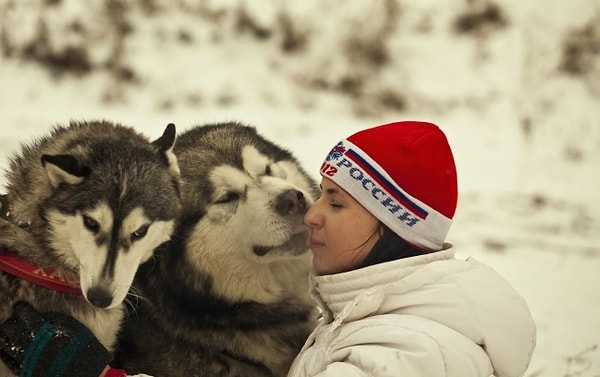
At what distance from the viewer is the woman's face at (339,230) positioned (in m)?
2.36

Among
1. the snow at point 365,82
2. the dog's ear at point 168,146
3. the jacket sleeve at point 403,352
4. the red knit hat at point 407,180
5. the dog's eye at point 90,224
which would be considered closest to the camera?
the jacket sleeve at point 403,352

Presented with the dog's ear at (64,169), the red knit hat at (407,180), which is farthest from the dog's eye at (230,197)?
the dog's ear at (64,169)

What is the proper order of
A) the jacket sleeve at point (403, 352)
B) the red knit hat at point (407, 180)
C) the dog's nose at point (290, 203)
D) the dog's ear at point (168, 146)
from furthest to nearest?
the dog's nose at point (290, 203)
the dog's ear at point (168, 146)
the red knit hat at point (407, 180)
the jacket sleeve at point (403, 352)

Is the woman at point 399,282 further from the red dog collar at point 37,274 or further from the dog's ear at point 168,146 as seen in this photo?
the dog's ear at point 168,146

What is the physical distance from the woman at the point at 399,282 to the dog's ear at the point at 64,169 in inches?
15.1

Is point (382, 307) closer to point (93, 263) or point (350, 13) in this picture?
point (93, 263)

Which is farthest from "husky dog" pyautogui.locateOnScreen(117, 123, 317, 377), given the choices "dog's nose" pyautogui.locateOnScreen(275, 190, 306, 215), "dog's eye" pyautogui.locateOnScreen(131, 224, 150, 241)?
"dog's eye" pyautogui.locateOnScreen(131, 224, 150, 241)

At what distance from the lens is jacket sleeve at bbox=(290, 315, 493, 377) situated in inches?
77.5

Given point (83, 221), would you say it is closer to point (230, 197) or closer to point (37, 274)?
point (37, 274)

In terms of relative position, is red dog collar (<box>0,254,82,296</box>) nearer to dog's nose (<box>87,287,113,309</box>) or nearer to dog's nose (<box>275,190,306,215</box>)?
dog's nose (<box>87,287,113,309</box>)

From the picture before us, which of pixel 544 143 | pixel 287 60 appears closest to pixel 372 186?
pixel 544 143

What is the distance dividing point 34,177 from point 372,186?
1029 millimetres

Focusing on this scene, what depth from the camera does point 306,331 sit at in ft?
9.30

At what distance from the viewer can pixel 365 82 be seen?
834 cm
